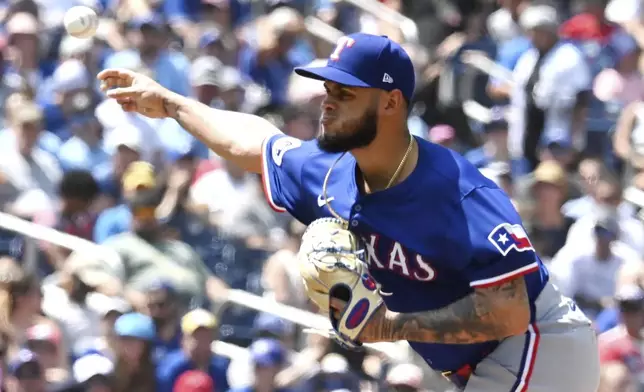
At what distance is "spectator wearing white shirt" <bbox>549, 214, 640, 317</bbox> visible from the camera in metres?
9.14

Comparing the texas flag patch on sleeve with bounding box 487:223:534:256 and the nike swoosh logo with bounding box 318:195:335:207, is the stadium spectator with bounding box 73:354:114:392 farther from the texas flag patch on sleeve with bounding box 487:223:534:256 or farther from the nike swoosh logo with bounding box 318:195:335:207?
the texas flag patch on sleeve with bounding box 487:223:534:256

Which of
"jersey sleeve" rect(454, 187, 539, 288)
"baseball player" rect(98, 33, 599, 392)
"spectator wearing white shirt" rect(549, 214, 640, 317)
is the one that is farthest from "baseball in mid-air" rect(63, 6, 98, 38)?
"spectator wearing white shirt" rect(549, 214, 640, 317)

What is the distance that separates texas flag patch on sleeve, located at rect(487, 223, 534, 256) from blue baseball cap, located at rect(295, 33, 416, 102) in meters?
0.64

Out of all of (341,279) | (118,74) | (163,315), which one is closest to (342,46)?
(341,279)

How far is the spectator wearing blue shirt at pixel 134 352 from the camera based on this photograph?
7531 millimetres

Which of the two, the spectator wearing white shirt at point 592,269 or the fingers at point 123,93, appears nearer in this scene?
the fingers at point 123,93

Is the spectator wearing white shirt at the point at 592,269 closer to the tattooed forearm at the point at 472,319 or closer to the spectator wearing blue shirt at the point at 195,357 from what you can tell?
the spectator wearing blue shirt at the point at 195,357

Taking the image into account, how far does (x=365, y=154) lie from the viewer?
4844 millimetres

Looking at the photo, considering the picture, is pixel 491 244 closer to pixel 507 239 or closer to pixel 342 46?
pixel 507 239

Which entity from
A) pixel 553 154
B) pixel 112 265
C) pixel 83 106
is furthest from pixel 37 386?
pixel 553 154

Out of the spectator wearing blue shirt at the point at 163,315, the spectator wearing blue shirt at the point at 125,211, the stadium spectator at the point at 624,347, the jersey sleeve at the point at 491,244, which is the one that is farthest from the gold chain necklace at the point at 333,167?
the spectator wearing blue shirt at the point at 125,211

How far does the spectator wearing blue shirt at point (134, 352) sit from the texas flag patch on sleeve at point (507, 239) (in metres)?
3.46

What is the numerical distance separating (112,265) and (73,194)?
746 millimetres

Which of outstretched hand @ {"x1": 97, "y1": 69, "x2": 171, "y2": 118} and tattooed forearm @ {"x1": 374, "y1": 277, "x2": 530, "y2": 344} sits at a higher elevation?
tattooed forearm @ {"x1": 374, "y1": 277, "x2": 530, "y2": 344}
